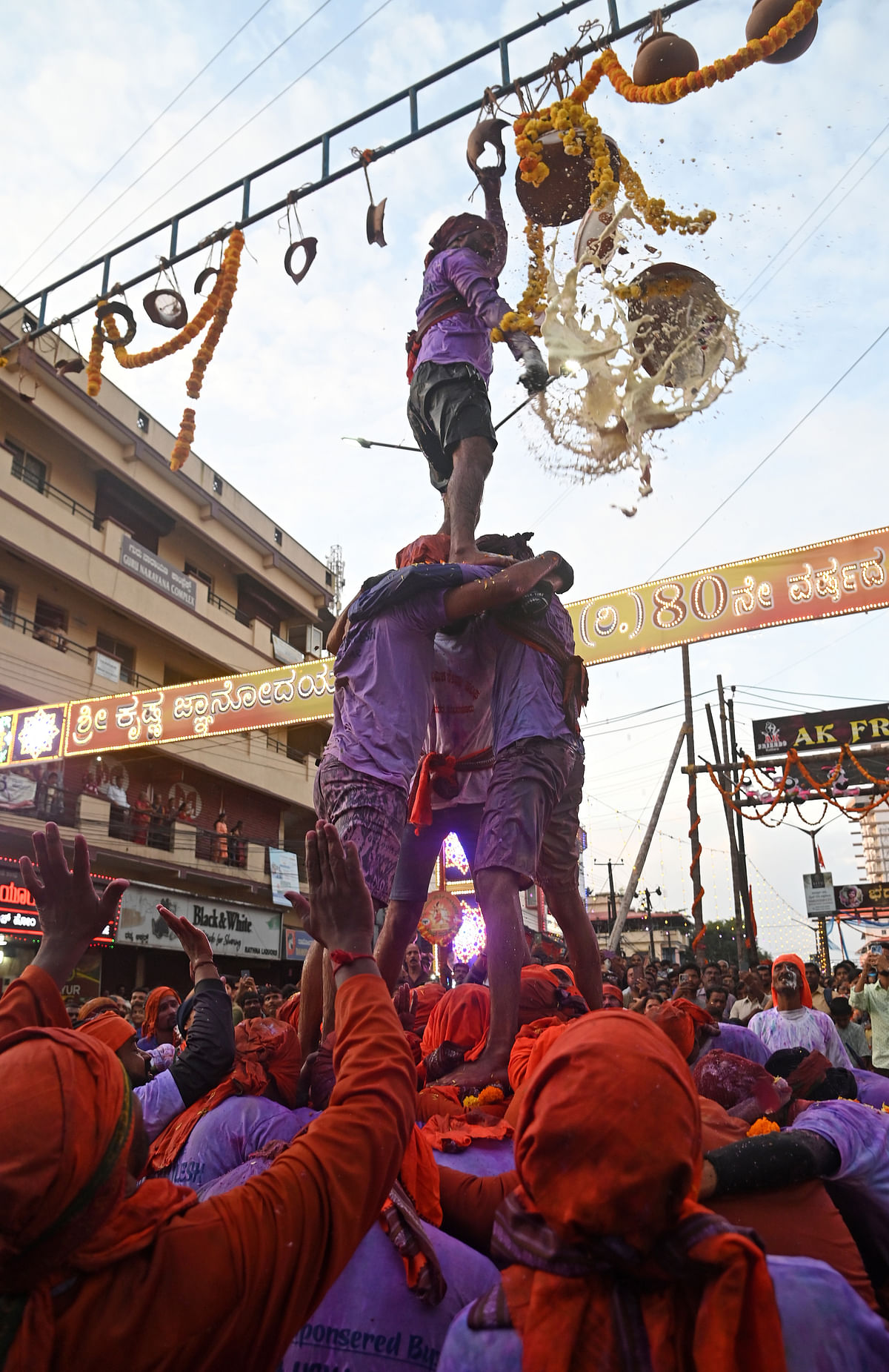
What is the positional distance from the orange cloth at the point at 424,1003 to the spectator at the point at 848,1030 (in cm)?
431

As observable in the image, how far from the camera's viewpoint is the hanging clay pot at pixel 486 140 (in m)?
5.10

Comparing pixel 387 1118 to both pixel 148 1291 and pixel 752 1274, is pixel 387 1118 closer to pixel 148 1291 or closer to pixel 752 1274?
pixel 148 1291

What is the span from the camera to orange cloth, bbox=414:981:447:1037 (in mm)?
4391

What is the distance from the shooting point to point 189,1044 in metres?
2.79

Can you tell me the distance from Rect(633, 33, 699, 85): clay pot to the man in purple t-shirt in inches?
72.4

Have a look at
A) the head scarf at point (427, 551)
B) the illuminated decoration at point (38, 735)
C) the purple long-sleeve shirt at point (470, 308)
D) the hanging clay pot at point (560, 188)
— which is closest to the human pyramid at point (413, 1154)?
the head scarf at point (427, 551)

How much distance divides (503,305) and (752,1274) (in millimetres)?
3225

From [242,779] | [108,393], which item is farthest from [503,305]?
[242,779]

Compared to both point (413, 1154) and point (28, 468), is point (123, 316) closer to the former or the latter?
point (413, 1154)

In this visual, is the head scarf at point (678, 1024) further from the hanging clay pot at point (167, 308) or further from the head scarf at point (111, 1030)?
the hanging clay pot at point (167, 308)

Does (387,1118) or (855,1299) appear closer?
Result: (855,1299)

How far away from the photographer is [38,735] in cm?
1527

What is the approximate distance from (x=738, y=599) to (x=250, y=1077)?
8.48 meters

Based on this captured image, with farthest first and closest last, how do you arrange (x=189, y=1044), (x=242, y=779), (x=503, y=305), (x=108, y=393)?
1. (x=242, y=779)
2. (x=108, y=393)
3. (x=503, y=305)
4. (x=189, y=1044)
